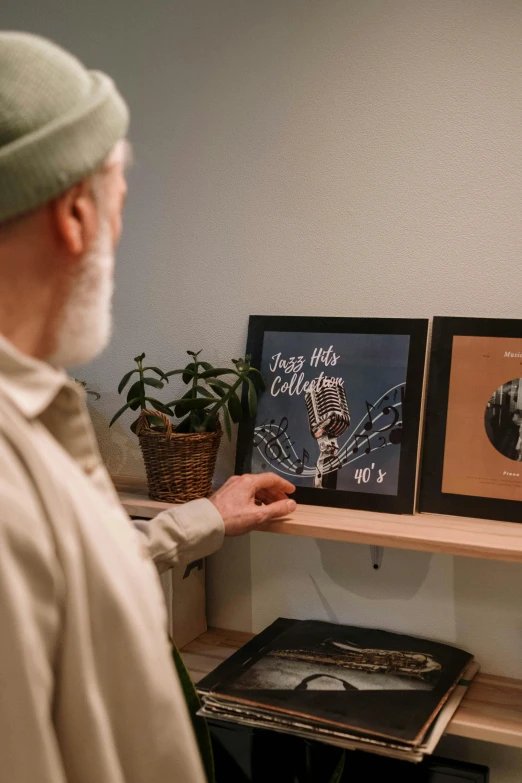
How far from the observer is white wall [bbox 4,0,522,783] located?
1.34 metres

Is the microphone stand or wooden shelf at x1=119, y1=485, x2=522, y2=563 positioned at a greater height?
the microphone stand

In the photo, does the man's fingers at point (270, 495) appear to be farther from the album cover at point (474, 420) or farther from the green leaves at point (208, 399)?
the album cover at point (474, 420)

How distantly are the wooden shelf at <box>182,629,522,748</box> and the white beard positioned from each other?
0.81 m

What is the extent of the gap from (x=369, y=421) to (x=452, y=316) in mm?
234

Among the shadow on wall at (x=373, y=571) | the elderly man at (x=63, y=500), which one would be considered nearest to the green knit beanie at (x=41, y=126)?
the elderly man at (x=63, y=500)

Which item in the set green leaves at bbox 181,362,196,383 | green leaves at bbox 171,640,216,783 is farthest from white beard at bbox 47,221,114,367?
green leaves at bbox 181,362,196,383

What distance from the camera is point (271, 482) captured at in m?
1.37

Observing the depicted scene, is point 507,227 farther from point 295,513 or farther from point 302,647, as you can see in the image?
point 302,647

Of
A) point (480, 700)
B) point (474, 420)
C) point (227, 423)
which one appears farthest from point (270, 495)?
point (480, 700)

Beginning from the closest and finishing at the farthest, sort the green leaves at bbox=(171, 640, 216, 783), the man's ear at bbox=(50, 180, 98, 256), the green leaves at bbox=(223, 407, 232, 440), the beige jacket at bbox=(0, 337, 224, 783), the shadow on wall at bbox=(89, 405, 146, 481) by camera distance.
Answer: the beige jacket at bbox=(0, 337, 224, 783) < the man's ear at bbox=(50, 180, 98, 256) < the green leaves at bbox=(171, 640, 216, 783) < the green leaves at bbox=(223, 407, 232, 440) < the shadow on wall at bbox=(89, 405, 146, 481)

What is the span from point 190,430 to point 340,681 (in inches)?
19.5

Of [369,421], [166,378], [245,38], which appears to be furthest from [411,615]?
[245,38]

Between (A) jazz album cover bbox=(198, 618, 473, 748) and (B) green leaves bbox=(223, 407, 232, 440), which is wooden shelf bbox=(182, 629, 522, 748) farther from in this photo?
(B) green leaves bbox=(223, 407, 232, 440)

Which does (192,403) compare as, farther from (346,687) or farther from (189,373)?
(346,687)
